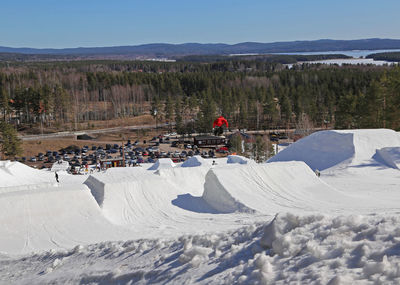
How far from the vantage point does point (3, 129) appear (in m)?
41.2

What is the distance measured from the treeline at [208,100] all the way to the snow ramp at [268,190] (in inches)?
942

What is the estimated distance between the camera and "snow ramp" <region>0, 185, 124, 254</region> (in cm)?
1146

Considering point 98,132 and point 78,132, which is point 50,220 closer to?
point 98,132

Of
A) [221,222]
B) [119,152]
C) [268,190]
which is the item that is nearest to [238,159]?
[268,190]

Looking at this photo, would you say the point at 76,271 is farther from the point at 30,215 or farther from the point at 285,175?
the point at 285,175

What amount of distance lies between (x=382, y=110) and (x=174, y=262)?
35579 mm

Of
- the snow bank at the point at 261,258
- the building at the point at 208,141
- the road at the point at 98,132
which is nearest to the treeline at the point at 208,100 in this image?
the road at the point at 98,132

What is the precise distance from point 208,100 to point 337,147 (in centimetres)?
3947

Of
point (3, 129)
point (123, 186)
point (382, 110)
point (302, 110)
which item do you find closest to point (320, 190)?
point (123, 186)

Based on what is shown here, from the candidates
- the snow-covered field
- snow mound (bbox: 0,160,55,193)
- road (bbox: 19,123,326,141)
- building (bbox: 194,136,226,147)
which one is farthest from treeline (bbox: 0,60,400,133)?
snow mound (bbox: 0,160,55,193)

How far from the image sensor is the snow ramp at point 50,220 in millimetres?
11461

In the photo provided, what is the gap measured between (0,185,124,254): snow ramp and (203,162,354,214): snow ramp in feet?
12.8

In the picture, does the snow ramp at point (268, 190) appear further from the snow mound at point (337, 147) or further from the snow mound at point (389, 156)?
the snow mound at point (389, 156)

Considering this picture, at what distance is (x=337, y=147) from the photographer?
21781 millimetres
